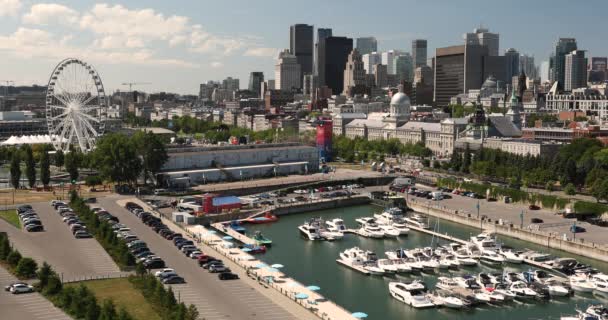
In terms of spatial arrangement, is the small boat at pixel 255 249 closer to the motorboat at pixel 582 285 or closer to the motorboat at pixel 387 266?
the motorboat at pixel 387 266

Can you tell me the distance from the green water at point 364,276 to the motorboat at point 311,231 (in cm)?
42

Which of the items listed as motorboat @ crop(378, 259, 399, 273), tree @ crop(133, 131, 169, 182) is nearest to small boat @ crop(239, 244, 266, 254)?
motorboat @ crop(378, 259, 399, 273)

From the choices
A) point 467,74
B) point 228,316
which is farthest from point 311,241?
point 467,74

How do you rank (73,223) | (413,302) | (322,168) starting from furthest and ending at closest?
(322,168) < (73,223) < (413,302)

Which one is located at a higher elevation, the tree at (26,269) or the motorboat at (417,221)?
the tree at (26,269)

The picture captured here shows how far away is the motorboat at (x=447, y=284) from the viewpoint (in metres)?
32.3

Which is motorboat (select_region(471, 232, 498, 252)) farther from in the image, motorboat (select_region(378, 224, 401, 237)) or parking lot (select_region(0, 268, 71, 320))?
parking lot (select_region(0, 268, 71, 320))

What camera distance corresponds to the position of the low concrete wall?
39250 millimetres

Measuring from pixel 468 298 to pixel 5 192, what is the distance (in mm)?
42276

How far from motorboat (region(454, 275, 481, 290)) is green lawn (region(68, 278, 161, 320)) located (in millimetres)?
14297

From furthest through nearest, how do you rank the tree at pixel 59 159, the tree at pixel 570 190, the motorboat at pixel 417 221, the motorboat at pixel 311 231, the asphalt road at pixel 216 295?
1. the tree at pixel 59 159
2. the tree at pixel 570 190
3. the motorboat at pixel 417 221
4. the motorboat at pixel 311 231
5. the asphalt road at pixel 216 295

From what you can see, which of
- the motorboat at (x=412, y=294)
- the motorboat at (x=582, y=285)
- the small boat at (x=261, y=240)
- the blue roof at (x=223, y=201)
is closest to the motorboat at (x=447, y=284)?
the motorboat at (x=412, y=294)

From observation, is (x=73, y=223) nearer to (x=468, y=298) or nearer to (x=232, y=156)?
(x=468, y=298)

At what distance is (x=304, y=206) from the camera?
55.4m
